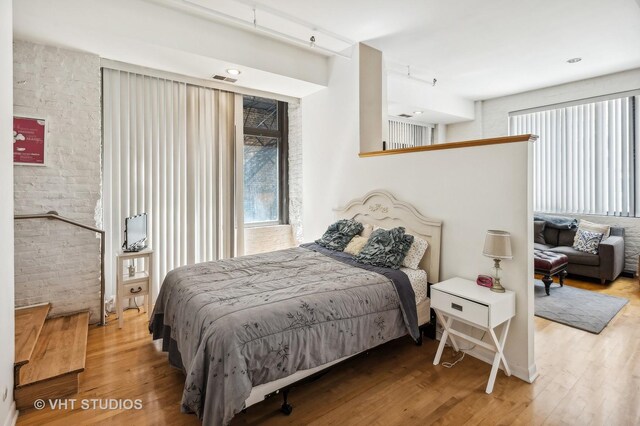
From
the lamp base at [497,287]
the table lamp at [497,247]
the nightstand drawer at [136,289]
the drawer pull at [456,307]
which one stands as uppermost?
the table lamp at [497,247]

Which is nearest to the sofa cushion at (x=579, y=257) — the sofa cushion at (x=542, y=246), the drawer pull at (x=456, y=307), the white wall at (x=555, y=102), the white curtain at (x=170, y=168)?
the sofa cushion at (x=542, y=246)

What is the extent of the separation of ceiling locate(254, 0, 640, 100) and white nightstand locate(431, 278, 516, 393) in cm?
253

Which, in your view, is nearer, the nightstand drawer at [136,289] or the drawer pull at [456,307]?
the drawer pull at [456,307]

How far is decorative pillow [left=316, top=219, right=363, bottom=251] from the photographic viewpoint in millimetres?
3375

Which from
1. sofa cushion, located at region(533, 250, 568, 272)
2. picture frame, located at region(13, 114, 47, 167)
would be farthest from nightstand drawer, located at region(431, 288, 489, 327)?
picture frame, located at region(13, 114, 47, 167)

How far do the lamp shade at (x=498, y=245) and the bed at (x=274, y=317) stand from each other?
0.55 meters

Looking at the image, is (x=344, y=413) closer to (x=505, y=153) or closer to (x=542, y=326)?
(x=505, y=153)

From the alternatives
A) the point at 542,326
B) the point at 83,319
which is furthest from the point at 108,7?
the point at 542,326

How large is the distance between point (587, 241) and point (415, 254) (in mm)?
3281

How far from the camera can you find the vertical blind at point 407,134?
5984 mm

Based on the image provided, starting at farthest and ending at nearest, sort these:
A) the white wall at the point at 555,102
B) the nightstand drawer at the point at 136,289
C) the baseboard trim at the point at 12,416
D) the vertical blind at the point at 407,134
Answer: the vertical blind at the point at 407,134 → the white wall at the point at 555,102 → the nightstand drawer at the point at 136,289 → the baseboard trim at the point at 12,416

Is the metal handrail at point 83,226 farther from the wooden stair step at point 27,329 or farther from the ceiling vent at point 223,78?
the ceiling vent at point 223,78

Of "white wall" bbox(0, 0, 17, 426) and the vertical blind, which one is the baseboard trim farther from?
the vertical blind

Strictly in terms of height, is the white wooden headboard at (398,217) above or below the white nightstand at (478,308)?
above
